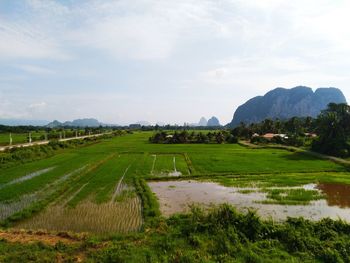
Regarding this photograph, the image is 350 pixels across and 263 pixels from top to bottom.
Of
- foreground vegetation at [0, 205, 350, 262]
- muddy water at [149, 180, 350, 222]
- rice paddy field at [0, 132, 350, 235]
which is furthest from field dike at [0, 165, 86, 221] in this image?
muddy water at [149, 180, 350, 222]

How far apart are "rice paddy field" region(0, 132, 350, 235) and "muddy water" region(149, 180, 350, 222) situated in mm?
50

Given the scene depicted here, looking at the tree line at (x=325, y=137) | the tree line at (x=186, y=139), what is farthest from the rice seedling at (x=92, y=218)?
the tree line at (x=186, y=139)

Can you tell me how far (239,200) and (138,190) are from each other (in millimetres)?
5684

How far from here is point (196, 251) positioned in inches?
354

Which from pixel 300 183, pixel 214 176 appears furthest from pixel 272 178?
pixel 214 176

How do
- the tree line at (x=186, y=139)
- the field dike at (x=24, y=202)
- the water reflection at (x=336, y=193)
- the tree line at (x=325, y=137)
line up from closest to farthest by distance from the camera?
the field dike at (x=24, y=202)
the water reflection at (x=336, y=193)
the tree line at (x=325, y=137)
the tree line at (x=186, y=139)

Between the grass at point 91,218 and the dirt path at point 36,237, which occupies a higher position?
the dirt path at point 36,237

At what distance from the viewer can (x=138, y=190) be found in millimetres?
18656

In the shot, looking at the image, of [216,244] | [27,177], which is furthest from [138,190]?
[216,244]

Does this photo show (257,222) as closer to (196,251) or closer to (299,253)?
(299,253)

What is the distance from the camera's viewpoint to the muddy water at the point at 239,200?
14.2 metres

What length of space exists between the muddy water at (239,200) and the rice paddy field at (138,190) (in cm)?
5

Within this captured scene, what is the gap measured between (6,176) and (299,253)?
20.3 m

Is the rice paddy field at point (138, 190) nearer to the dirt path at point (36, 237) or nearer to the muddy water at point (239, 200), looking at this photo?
the muddy water at point (239, 200)
